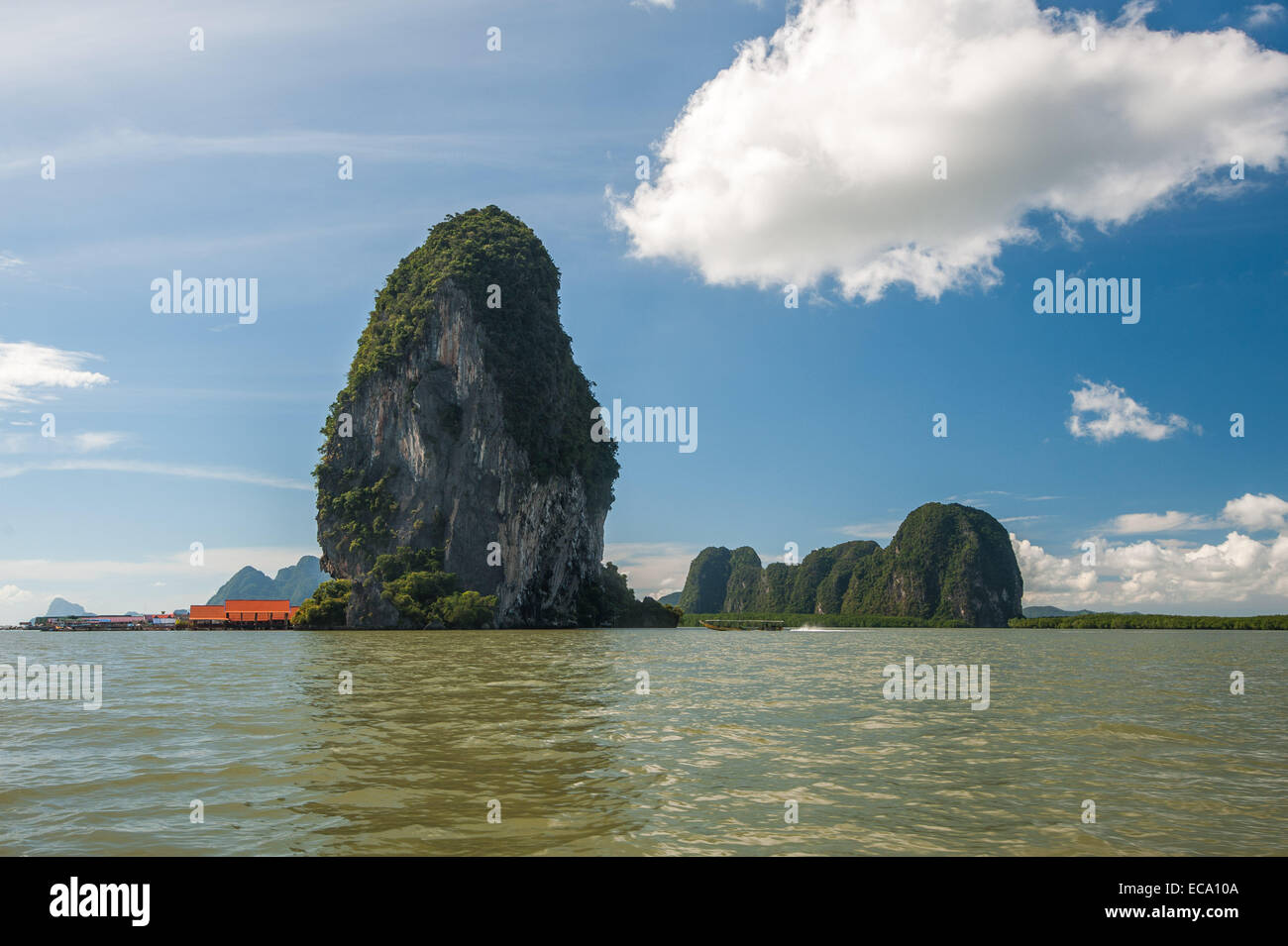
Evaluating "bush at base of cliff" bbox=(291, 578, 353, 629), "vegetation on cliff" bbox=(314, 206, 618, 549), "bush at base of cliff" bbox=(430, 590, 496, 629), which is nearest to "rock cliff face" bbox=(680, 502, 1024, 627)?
"vegetation on cliff" bbox=(314, 206, 618, 549)

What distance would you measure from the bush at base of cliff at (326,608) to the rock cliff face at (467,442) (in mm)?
Answer: 1555

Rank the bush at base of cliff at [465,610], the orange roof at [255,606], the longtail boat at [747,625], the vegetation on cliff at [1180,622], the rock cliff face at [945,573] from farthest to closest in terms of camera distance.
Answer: the rock cliff face at [945,573], the vegetation on cliff at [1180,622], the longtail boat at [747,625], the orange roof at [255,606], the bush at base of cliff at [465,610]

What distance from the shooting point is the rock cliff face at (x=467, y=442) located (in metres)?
87.1

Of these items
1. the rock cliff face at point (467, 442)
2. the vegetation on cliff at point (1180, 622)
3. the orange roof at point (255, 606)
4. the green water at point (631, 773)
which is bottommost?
the vegetation on cliff at point (1180, 622)

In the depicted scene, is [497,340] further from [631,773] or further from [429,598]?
[631,773]

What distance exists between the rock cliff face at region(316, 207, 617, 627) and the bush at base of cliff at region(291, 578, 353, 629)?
5.10ft

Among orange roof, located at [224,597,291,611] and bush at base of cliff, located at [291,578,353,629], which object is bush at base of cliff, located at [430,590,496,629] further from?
orange roof, located at [224,597,291,611]

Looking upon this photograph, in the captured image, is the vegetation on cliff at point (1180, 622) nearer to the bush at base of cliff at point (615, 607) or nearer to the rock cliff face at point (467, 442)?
the bush at base of cliff at point (615, 607)

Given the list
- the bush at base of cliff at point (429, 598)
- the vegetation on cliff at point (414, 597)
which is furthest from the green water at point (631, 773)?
the vegetation on cliff at point (414, 597)

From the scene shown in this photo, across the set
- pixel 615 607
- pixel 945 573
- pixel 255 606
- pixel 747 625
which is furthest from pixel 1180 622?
pixel 255 606

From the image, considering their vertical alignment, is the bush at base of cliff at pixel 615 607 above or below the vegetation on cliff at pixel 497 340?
below

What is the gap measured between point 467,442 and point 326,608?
23.8 metres

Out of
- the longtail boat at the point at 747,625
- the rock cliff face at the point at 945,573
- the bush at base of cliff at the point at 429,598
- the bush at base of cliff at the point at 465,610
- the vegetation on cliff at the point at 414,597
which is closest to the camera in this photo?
the bush at base of cliff at the point at 465,610
